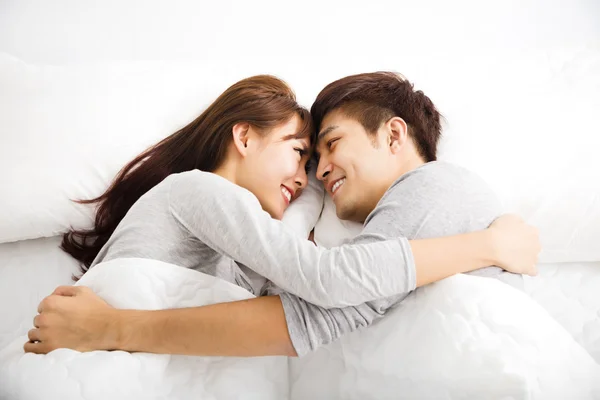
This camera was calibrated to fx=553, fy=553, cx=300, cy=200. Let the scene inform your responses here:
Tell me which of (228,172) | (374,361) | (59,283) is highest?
(228,172)

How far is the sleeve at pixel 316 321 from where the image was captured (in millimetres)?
934

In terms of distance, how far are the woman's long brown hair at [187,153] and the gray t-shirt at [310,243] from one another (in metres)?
0.18

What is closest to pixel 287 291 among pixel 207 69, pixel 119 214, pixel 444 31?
pixel 119 214

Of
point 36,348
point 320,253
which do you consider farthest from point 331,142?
point 36,348

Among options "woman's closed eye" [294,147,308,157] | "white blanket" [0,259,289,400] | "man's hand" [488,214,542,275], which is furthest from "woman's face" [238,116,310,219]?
"man's hand" [488,214,542,275]

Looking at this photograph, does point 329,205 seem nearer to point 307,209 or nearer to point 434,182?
point 307,209

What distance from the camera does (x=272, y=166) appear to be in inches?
49.0

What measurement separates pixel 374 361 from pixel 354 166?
0.44 metres

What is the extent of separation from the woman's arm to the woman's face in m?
0.22

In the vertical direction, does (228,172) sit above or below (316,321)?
above

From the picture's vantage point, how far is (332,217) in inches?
52.7

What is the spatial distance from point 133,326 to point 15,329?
466mm

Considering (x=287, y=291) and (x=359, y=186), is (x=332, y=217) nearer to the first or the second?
(x=359, y=186)

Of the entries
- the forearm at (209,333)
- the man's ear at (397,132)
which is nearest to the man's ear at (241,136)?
the man's ear at (397,132)
